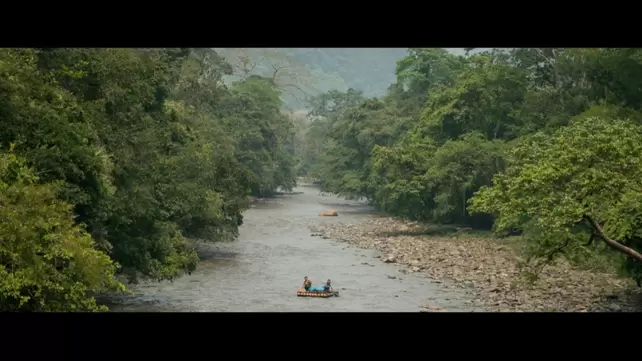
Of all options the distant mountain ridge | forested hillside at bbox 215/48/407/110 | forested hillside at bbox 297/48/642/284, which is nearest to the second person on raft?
forested hillside at bbox 297/48/642/284

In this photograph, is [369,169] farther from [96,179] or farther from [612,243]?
[96,179]

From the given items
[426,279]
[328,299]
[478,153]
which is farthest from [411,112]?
[328,299]

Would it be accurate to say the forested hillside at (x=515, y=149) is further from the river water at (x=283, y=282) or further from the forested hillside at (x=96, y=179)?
the forested hillside at (x=96, y=179)

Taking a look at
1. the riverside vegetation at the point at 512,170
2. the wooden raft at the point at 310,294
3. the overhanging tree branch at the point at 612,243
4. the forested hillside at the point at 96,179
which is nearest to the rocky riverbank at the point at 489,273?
the riverside vegetation at the point at 512,170

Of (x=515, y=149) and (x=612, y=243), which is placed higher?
(x=515, y=149)

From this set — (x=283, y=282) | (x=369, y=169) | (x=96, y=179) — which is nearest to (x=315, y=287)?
(x=283, y=282)

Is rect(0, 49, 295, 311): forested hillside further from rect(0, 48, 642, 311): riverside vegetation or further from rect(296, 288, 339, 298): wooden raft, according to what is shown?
rect(296, 288, 339, 298): wooden raft
